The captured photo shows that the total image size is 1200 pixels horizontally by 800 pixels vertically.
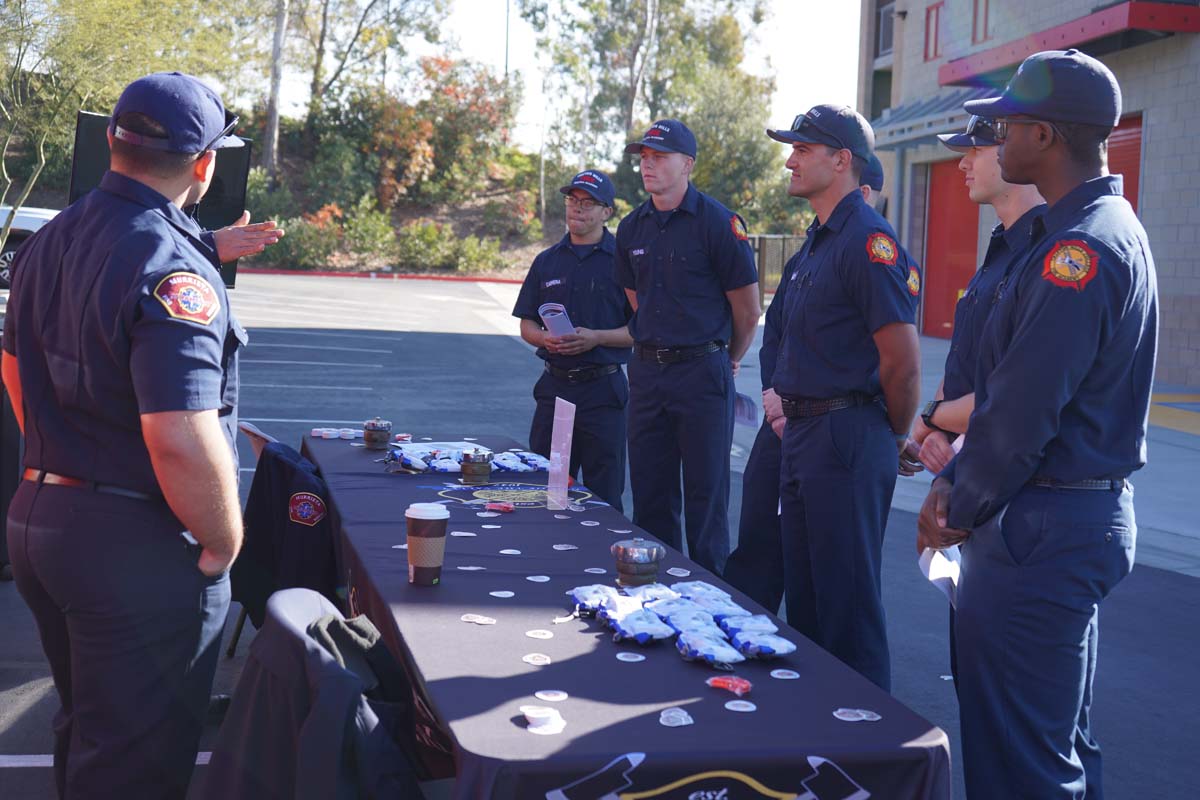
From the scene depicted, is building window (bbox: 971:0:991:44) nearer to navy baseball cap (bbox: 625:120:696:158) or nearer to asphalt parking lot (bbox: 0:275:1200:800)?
asphalt parking lot (bbox: 0:275:1200:800)

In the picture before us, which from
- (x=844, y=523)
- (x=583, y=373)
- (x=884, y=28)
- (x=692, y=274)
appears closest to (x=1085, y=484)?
(x=844, y=523)

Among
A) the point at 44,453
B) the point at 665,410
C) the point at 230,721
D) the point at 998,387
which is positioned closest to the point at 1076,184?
the point at 998,387

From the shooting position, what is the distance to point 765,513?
4.41 m

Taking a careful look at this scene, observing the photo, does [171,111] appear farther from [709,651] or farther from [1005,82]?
[1005,82]

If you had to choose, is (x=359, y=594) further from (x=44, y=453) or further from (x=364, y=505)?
(x=44, y=453)

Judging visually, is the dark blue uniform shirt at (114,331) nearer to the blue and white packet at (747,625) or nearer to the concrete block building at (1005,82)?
the blue and white packet at (747,625)

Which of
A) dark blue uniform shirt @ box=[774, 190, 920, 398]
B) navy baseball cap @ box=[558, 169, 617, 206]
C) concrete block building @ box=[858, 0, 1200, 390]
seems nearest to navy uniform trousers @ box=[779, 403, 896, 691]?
dark blue uniform shirt @ box=[774, 190, 920, 398]

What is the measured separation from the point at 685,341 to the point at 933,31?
58.5 feet

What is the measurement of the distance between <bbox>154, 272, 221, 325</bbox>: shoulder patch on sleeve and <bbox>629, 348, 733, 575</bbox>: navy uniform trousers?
2959 millimetres

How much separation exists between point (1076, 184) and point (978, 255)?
17.6 m

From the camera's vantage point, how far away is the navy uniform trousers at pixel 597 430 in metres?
5.81

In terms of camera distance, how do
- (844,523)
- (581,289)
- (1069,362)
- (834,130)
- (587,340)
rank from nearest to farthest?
1. (1069,362)
2. (844,523)
3. (834,130)
4. (587,340)
5. (581,289)

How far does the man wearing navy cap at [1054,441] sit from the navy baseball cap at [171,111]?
69.6 inches

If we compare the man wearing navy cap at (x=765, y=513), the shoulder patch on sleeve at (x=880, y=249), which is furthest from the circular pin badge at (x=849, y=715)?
the man wearing navy cap at (x=765, y=513)
